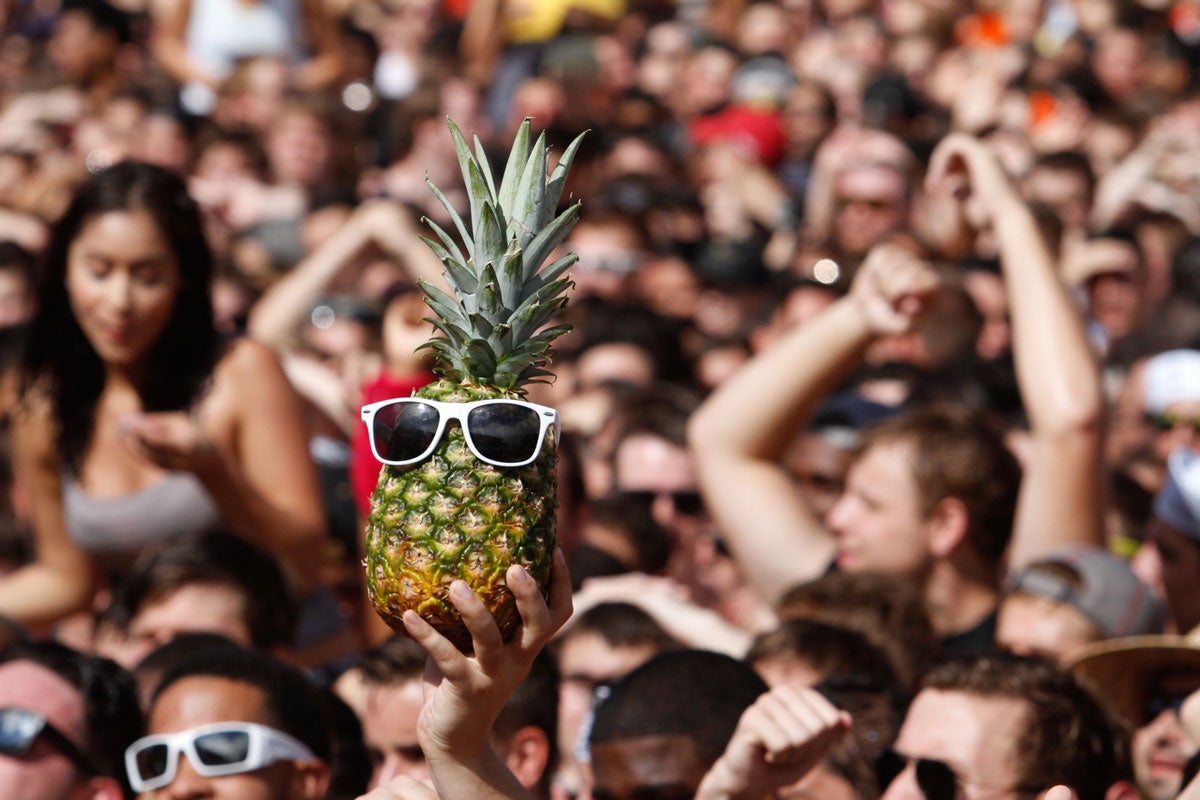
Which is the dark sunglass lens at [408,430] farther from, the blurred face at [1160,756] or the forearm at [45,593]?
the forearm at [45,593]

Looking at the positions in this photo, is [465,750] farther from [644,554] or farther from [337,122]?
[337,122]

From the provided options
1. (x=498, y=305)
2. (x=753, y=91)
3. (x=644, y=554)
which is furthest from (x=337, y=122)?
(x=498, y=305)

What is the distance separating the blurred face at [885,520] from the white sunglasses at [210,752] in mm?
1897

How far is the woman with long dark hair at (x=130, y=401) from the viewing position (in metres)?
5.14

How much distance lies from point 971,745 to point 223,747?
5.21 ft

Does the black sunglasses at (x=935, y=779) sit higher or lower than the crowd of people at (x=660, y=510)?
lower

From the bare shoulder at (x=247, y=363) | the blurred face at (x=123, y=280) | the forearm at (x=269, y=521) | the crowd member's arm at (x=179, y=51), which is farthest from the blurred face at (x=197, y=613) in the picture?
the crowd member's arm at (x=179, y=51)

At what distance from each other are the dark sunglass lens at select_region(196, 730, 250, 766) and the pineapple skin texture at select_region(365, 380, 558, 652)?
4.47ft

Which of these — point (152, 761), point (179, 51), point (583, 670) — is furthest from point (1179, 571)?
point (179, 51)

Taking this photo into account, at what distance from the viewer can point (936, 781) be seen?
→ 3561 mm

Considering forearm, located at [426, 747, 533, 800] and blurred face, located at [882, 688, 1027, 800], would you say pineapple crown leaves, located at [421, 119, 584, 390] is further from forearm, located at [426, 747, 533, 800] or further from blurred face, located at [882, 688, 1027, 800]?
blurred face, located at [882, 688, 1027, 800]

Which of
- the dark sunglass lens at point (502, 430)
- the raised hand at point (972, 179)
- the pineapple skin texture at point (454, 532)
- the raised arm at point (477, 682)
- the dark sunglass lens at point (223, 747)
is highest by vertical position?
the raised hand at point (972, 179)

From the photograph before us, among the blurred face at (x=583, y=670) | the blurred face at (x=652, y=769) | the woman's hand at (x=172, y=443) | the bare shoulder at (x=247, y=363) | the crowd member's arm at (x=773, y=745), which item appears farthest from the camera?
the bare shoulder at (x=247, y=363)

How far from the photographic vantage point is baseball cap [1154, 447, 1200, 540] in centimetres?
505
